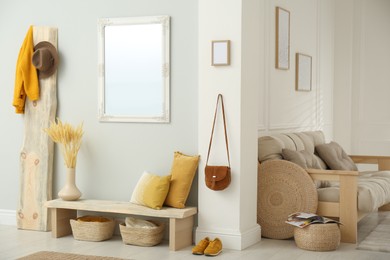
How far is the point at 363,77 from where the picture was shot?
8.97 meters

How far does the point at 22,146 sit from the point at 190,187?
68.7 inches

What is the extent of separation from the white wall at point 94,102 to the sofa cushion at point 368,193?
3.85 feet

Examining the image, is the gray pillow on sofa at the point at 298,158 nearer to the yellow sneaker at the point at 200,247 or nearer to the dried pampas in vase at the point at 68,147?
the yellow sneaker at the point at 200,247

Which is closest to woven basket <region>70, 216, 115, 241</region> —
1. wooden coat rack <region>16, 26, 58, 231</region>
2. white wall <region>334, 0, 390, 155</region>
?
wooden coat rack <region>16, 26, 58, 231</region>

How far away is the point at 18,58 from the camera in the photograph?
20.8 feet

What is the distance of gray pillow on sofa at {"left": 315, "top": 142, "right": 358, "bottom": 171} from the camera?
7000 millimetres

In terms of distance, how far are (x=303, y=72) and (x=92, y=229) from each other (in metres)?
3.30

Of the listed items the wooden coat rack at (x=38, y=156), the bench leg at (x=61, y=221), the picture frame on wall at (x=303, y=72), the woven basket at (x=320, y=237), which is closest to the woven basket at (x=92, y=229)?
the bench leg at (x=61, y=221)

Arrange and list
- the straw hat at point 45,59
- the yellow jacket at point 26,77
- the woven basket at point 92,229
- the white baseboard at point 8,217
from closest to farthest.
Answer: the woven basket at point 92,229 → the straw hat at point 45,59 → the yellow jacket at point 26,77 → the white baseboard at point 8,217

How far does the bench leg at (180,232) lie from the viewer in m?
5.45

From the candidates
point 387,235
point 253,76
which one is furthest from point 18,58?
point 387,235

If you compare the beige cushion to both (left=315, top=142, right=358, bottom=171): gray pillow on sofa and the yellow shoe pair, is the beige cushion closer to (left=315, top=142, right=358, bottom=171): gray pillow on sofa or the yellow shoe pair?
(left=315, top=142, right=358, bottom=171): gray pillow on sofa

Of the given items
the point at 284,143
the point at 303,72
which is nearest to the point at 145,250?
the point at 284,143

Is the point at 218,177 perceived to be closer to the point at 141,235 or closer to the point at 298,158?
the point at 141,235
